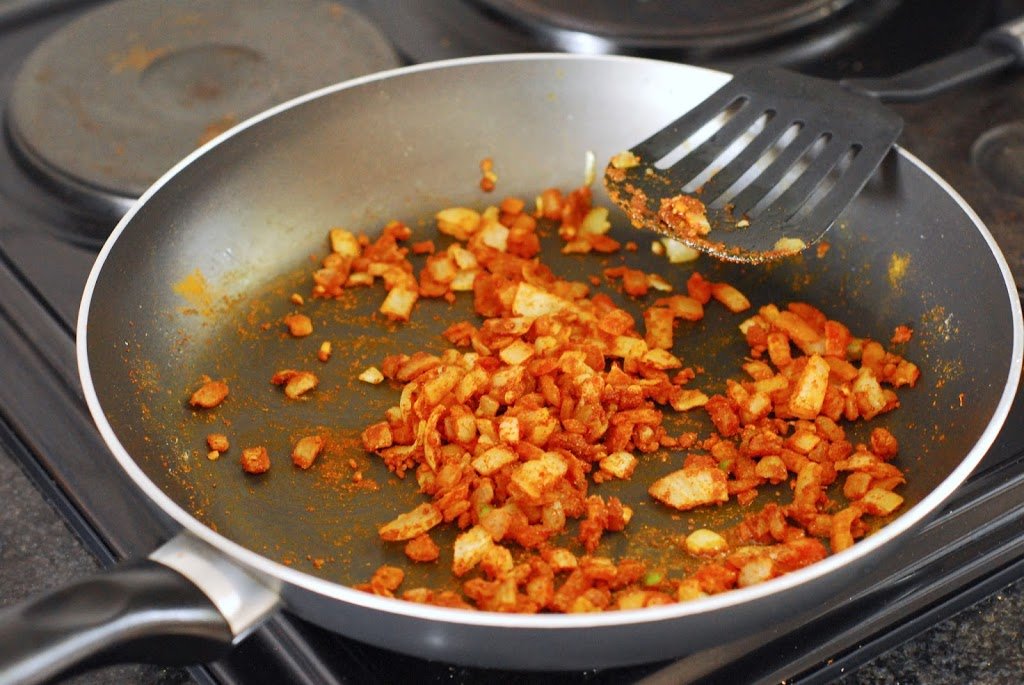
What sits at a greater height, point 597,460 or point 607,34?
point 607,34

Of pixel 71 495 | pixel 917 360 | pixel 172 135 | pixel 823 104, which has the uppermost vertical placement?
pixel 823 104

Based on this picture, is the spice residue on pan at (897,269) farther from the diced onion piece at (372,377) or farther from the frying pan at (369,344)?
the diced onion piece at (372,377)

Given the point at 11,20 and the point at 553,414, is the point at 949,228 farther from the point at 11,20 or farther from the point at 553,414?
the point at 11,20

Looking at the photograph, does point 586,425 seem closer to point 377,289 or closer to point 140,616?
point 377,289

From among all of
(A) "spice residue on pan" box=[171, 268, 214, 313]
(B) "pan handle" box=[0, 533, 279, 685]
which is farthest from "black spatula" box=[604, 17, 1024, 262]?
(B) "pan handle" box=[0, 533, 279, 685]

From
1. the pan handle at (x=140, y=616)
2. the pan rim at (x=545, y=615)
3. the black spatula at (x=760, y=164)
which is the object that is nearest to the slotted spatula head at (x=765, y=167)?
the black spatula at (x=760, y=164)

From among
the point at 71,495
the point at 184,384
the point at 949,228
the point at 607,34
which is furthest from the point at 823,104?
the point at 71,495
